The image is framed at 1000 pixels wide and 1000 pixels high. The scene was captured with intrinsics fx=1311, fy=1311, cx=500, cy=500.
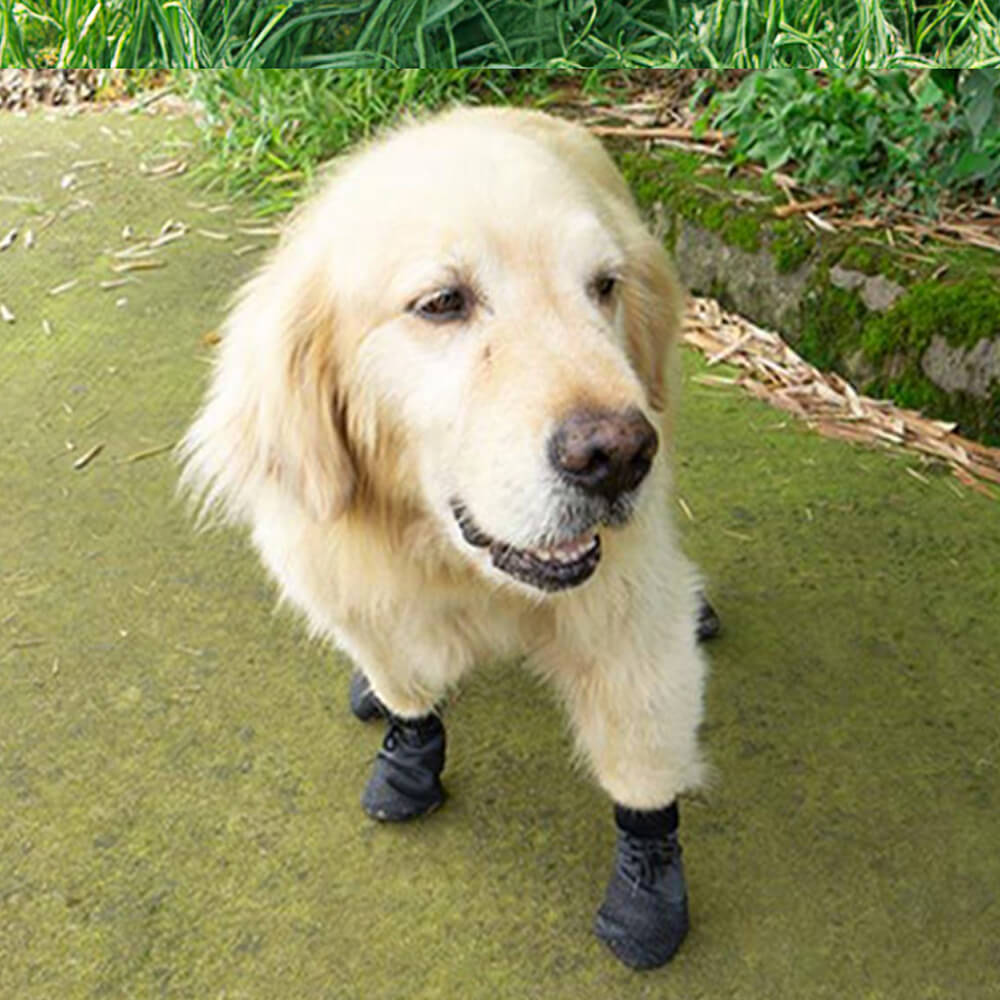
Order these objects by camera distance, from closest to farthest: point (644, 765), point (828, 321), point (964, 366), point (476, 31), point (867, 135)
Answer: point (476, 31)
point (644, 765)
point (964, 366)
point (828, 321)
point (867, 135)

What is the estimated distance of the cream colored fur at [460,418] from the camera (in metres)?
1.78

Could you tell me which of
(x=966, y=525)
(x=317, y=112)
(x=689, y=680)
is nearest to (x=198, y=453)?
(x=689, y=680)

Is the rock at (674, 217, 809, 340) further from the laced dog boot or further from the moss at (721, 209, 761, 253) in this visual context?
the laced dog boot

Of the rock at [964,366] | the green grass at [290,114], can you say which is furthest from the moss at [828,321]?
the green grass at [290,114]

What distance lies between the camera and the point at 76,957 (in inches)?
86.7

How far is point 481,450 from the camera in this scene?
1733mm

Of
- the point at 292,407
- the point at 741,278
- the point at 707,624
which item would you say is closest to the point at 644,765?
the point at 707,624

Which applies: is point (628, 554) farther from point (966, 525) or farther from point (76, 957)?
point (966, 525)

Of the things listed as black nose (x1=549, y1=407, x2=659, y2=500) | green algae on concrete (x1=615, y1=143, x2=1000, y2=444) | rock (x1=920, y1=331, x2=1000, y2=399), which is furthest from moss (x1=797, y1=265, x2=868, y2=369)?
black nose (x1=549, y1=407, x2=659, y2=500)

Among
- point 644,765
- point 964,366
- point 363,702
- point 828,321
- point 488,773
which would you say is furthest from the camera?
point 828,321

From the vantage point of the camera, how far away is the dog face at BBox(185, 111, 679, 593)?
1.70 m

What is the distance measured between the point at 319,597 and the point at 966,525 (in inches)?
67.5

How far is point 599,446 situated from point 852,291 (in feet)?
7.35

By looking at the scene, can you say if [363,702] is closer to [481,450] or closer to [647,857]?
[647,857]
